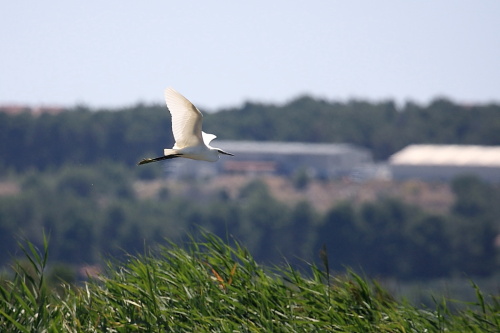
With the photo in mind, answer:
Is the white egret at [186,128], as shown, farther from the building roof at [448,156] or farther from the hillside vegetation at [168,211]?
the building roof at [448,156]

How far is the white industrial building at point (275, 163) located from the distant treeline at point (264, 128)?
192 inches

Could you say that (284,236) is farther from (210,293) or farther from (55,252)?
(210,293)

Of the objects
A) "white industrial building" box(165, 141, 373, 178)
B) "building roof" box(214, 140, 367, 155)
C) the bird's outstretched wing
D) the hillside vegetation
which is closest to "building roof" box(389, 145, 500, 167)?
the hillside vegetation

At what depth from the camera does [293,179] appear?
10562cm

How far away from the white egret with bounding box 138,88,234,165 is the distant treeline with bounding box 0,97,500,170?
89.4 metres

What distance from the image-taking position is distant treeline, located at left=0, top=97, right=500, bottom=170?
330ft

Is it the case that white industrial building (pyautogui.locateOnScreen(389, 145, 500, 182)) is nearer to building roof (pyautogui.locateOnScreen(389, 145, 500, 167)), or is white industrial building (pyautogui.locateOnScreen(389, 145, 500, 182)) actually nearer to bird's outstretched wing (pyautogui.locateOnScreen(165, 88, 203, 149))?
building roof (pyautogui.locateOnScreen(389, 145, 500, 167))

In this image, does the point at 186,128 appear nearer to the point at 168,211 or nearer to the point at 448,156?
the point at 168,211

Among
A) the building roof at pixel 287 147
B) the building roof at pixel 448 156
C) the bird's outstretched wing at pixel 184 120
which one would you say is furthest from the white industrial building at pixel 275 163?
the bird's outstretched wing at pixel 184 120

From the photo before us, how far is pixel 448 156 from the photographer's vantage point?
10819 cm

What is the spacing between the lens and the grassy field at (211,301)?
9500 millimetres

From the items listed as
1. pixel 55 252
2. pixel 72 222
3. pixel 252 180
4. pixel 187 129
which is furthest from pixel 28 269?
pixel 252 180

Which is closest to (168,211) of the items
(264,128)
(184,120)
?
(264,128)

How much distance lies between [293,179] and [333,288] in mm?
95118
